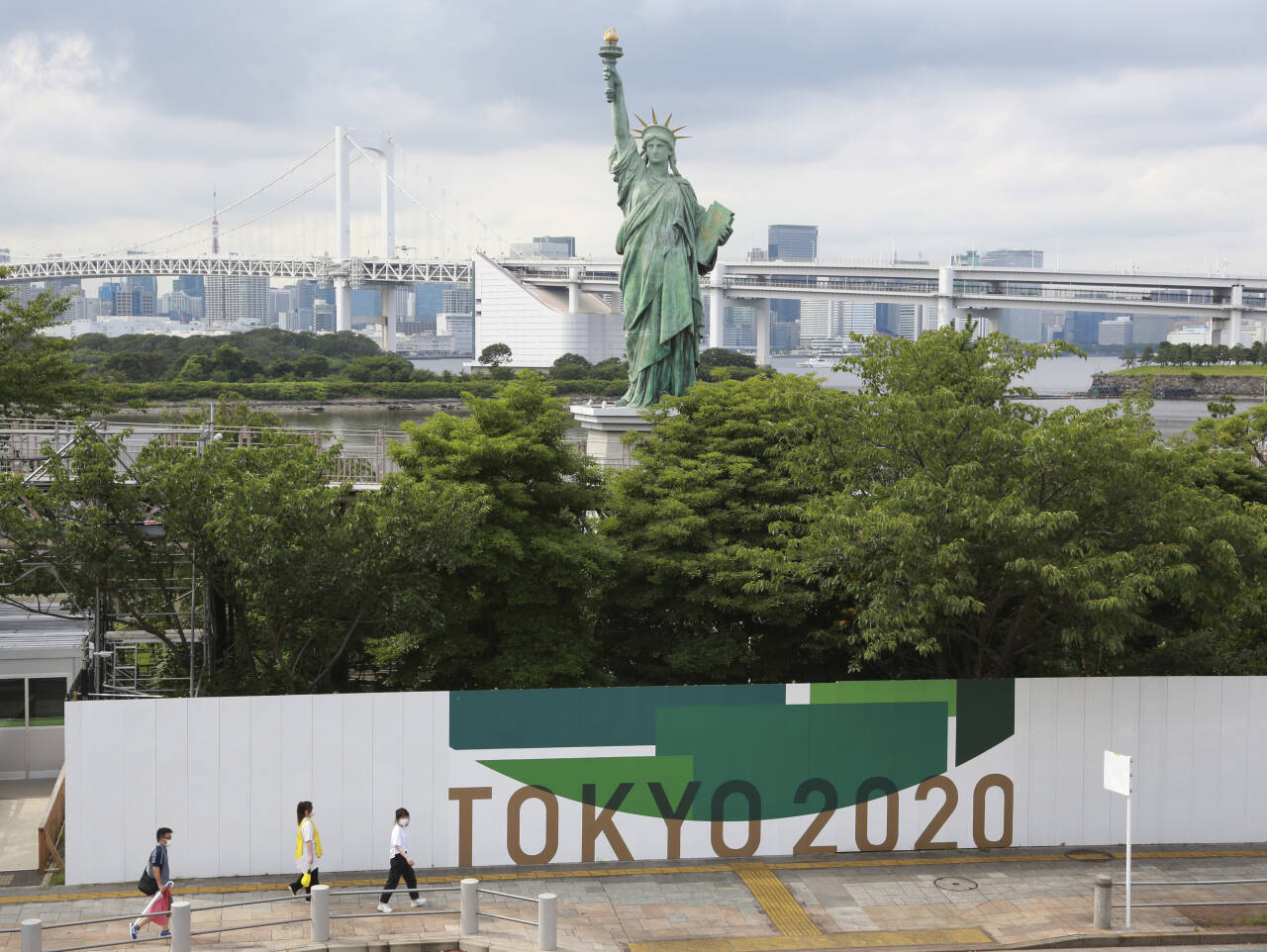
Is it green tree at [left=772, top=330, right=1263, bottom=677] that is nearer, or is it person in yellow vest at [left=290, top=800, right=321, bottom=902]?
person in yellow vest at [left=290, top=800, right=321, bottom=902]

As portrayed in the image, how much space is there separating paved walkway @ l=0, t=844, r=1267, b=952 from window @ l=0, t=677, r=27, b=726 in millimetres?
5937

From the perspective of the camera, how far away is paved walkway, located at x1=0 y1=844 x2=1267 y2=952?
39.2ft

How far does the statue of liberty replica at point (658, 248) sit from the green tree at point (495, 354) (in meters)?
89.6

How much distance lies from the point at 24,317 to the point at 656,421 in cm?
1270

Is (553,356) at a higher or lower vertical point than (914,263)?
lower

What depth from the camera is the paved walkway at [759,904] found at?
11961 millimetres

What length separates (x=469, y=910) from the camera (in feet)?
38.7

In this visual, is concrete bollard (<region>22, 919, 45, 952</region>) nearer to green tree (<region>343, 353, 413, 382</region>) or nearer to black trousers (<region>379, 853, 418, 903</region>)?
black trousers (<region>379, 853, 418, 903</region>)

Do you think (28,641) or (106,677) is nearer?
(106,677)

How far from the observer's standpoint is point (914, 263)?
121125mm

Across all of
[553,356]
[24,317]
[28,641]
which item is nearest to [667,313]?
[24,317]

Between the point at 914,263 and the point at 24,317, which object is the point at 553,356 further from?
the point at 24,317

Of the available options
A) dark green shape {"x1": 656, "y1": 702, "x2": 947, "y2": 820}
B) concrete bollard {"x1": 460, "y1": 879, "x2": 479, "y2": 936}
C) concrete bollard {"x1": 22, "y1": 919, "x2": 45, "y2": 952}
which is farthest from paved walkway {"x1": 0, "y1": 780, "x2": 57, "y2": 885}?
dark green shape {"x1": 656, "y1": 702, "x2": 947, "y2": 820}

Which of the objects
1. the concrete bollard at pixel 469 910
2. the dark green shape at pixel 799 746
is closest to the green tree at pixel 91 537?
the concrete bollard at pixel 469 910
